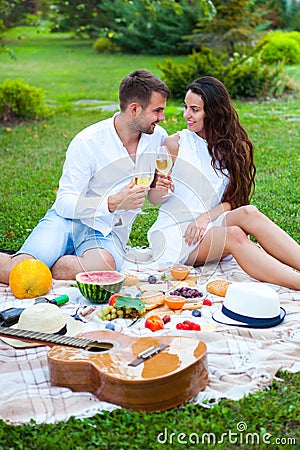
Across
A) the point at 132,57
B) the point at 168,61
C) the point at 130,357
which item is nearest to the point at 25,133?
the point at 168,61

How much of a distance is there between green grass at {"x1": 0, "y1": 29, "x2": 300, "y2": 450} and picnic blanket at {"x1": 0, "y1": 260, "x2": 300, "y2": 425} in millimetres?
72

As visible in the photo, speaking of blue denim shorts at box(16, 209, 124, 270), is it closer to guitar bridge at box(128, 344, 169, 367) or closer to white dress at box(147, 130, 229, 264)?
white dress at box(147, 130, 229, 264)

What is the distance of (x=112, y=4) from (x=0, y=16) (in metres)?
3.75

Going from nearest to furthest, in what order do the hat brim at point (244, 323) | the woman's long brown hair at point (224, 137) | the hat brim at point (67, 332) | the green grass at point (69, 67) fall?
the hat brim at point (67, 332) < the hat brim at point (244, 323) < the woman's long brown hair at point (224, 137) < the green grass at point (69, 67)

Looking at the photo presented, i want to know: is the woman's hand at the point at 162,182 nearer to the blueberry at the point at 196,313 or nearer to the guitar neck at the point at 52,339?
the blueberry at the point at 196,313

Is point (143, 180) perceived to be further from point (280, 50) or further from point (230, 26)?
point (280, 50)

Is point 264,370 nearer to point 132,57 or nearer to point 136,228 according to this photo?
point 136,228

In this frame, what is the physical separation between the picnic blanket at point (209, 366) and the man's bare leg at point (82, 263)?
1.26ft

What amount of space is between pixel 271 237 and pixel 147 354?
156 cm

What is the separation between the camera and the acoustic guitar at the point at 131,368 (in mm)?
2721

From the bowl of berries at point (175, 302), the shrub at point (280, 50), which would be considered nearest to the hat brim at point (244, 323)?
the bowl of berries at point (175, 302)

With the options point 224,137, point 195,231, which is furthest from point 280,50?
point 195,231

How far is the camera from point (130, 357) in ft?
9.50

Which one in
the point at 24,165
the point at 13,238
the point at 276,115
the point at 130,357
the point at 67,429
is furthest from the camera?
the point at 276,115
